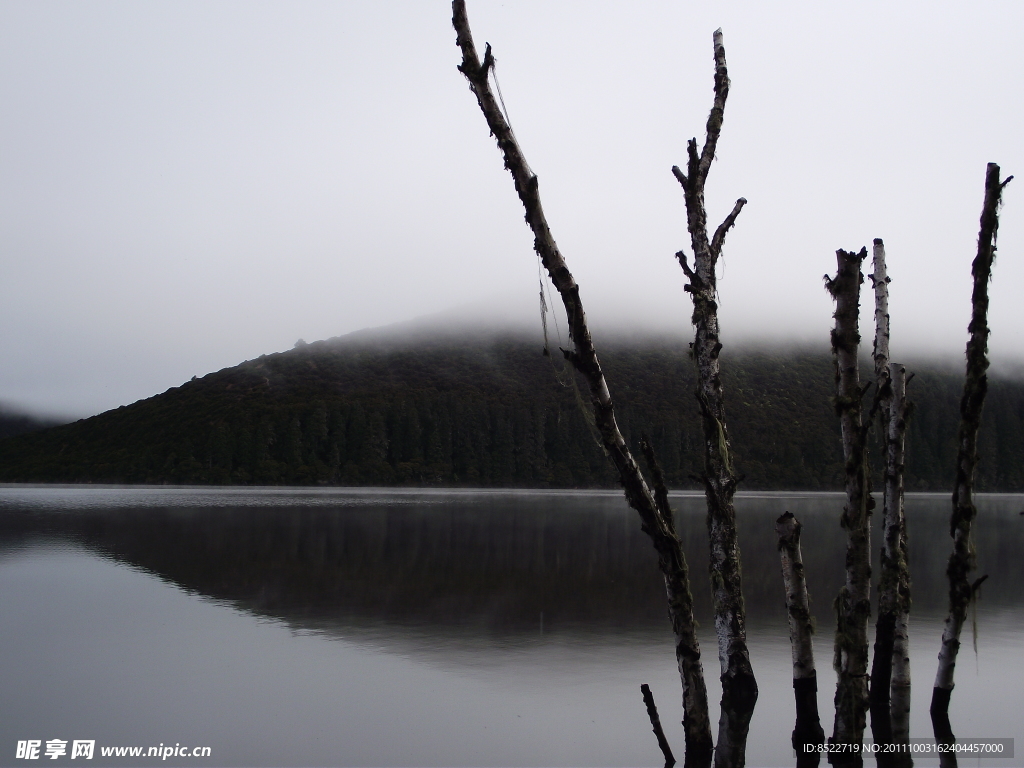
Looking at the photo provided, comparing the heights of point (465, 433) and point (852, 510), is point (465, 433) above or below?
below

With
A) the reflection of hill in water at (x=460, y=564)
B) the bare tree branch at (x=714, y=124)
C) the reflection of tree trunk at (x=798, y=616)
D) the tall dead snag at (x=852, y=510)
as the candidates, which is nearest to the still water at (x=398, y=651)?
the reflection of hill in water at (x=460, y=564)

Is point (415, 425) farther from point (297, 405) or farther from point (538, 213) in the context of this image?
point (538, 213)

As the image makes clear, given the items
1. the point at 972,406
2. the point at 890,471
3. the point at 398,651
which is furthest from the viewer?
the point at 398,651

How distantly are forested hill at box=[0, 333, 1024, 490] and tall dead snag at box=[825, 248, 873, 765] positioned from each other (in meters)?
83.6

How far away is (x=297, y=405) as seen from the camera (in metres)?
116

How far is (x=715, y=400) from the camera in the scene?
7258mm

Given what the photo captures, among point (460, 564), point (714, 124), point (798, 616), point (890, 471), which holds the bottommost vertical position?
point (460, 564)

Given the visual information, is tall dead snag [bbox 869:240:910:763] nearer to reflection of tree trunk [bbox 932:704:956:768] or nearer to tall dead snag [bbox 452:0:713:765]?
reflection of tree trunk [bbox 932:704:956:768]

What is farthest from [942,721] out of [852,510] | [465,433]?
[465,433]

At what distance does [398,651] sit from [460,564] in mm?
11227

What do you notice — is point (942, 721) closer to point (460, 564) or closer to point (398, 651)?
point (398, 651)

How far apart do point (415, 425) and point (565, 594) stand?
91605 millimetres

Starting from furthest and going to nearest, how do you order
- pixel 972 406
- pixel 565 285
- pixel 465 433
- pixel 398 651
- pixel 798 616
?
pixel 465 433, pixel 398 651, pixel 972 406, pixel 798 616, pixel 565 285

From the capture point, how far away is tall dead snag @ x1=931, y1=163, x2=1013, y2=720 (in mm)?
8250
